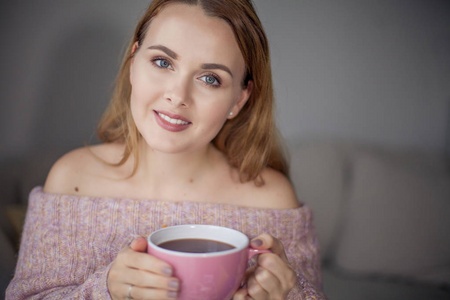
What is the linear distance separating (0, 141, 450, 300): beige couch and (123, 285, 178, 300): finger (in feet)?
2.47

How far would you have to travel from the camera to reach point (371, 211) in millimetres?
1315

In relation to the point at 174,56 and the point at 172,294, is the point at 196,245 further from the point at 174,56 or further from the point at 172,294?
the point at 174,56

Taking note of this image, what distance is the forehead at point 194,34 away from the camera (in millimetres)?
852

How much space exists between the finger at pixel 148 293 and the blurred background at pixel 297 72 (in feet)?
2.50

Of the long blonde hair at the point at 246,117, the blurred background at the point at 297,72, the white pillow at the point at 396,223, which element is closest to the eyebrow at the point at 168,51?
the long blonde hair at the point at 246,117

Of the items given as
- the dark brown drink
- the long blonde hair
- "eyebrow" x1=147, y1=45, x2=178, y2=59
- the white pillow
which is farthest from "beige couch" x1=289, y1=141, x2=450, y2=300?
the dark brown drink

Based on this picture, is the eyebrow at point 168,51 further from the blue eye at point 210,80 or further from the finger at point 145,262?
the finger at point 145,262

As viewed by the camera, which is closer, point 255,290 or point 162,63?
point 255,290

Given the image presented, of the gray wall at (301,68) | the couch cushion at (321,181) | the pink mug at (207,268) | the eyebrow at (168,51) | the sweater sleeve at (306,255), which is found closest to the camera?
the pink mug at (207,268)

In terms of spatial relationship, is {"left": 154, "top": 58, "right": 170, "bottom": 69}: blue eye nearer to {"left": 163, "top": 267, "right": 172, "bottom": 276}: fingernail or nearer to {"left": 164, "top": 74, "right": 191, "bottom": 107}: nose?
{"left": 164, "top": 74, "right": 191, "bottom": 107}: nose

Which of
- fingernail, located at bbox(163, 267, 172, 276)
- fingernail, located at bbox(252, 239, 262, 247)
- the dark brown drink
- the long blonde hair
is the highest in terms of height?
the long blonde hair

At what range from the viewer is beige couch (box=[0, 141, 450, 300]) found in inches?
49.5

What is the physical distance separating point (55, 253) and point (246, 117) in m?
0.62

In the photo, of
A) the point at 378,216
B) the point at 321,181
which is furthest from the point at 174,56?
the point at 378,216
